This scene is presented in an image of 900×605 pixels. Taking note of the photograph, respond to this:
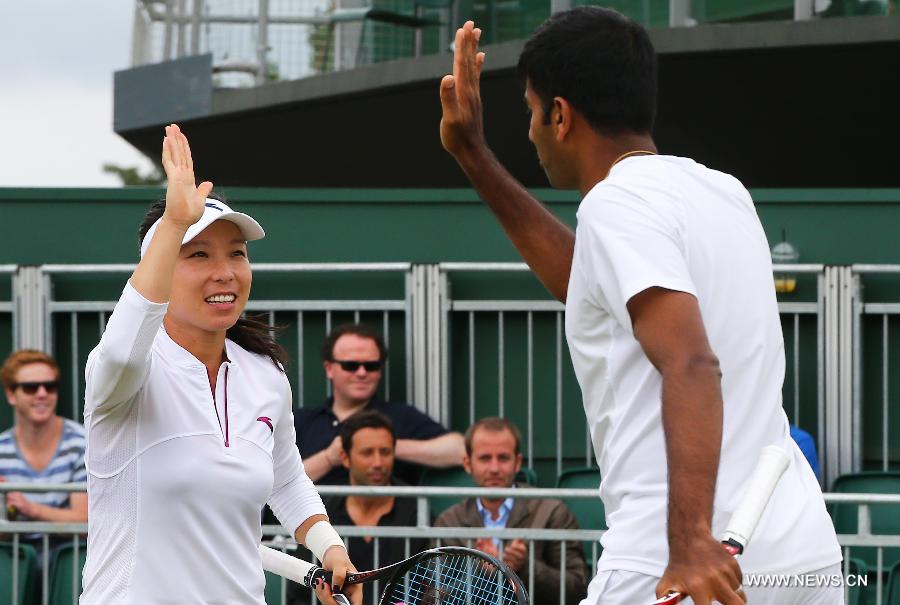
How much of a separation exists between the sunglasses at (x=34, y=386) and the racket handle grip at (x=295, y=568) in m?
3.77

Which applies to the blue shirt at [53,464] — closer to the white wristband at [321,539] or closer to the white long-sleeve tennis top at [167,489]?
the white wristband at [321,539]

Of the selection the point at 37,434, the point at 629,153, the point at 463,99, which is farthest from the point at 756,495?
the point at 37,434

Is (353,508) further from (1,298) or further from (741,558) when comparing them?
(741,558)

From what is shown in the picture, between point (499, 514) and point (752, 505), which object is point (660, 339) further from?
point (499, 514)

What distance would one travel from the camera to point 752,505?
2605mm

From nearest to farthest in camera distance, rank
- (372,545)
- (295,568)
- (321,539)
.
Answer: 1. (295,568)
2. (321,539)
3. (372,545)

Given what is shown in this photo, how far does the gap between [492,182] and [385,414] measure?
4.35 meters

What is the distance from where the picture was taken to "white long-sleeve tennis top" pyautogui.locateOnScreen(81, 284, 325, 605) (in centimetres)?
353

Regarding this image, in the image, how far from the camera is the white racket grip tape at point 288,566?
392cm

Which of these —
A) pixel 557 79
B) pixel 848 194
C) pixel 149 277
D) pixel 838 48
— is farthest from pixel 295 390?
pixel 557 79

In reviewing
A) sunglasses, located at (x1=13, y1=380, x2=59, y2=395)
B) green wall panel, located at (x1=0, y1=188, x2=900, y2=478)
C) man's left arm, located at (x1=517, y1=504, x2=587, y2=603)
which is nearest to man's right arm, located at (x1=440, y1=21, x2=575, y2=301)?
man's left arm, located at (x1=517, y1=504, x2=587, y2=603)

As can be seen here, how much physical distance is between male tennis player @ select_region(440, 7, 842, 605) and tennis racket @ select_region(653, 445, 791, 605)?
0.12 ft
